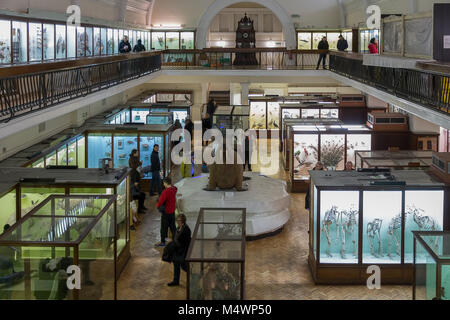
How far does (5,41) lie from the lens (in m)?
13.6

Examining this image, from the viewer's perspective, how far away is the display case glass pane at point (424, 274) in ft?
26.4

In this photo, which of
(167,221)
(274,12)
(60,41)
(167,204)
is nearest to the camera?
(167,204)

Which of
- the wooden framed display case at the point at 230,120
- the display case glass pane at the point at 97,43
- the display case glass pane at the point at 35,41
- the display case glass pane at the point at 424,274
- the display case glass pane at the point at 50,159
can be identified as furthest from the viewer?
the wooden framed display case at the point at 230,120

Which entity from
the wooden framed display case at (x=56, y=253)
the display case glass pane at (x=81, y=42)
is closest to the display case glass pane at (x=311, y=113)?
the display case glass pane at (x=81, y=42)

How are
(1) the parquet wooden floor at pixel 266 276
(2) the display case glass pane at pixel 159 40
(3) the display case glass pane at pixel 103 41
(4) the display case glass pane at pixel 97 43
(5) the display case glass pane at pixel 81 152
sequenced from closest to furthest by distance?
(1) the parquet wooden floor at pixel 266 276
(5) the display case glass pane at pixel 81 152
(4) the display case glass pane at pixel 97 43
(3) the display case glass pane at pixel 103 41
(2) the display case glass pane at pixel 159 40

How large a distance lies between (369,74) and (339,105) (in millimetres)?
7252

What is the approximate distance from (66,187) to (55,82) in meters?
2.71

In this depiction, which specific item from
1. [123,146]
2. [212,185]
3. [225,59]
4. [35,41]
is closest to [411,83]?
[212,185]

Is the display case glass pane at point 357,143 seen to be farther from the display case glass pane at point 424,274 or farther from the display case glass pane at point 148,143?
the display case glass pane at point 424,274

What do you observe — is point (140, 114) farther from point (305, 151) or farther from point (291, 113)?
point (305, 151)

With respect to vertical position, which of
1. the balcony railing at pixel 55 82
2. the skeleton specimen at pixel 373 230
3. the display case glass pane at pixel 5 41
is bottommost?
the skeleton specimen at pixel 373 230

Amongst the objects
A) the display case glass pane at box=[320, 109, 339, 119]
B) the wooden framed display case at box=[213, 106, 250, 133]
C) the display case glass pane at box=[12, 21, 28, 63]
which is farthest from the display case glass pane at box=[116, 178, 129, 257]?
the display case glass pane at box=[320, 109, 339, 119]

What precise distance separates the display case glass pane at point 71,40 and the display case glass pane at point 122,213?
25.4 ft

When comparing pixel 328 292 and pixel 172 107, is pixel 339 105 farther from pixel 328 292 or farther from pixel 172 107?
pixel 328 292
